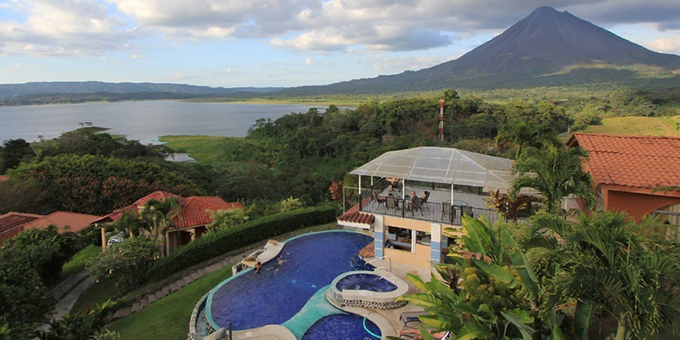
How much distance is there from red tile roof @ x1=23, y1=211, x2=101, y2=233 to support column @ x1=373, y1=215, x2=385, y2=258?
16.4 metres

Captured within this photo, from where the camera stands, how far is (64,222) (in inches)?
840

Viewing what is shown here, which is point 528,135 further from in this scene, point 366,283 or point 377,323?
point 366,283

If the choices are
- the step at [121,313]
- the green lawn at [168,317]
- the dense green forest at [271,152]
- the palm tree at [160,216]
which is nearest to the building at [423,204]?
the dense green forest at [271,152]

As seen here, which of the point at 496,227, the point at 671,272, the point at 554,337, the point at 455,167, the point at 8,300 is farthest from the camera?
the point at 455,167

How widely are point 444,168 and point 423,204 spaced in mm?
1599

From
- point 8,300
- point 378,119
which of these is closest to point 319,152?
point 378,119

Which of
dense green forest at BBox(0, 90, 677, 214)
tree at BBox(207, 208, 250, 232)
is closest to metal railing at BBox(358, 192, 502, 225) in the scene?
dense green forest at BBox(0, 90, 677, 214)

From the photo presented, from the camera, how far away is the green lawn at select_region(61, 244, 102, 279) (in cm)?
1898

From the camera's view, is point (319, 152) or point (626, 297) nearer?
point (626, 297)

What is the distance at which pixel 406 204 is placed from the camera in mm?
13922

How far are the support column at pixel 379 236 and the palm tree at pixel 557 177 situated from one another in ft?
20.4

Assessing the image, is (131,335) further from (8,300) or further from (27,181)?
Result: (27,181)

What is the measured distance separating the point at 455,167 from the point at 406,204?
7.10 ft

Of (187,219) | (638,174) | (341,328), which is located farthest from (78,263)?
(638,174)
